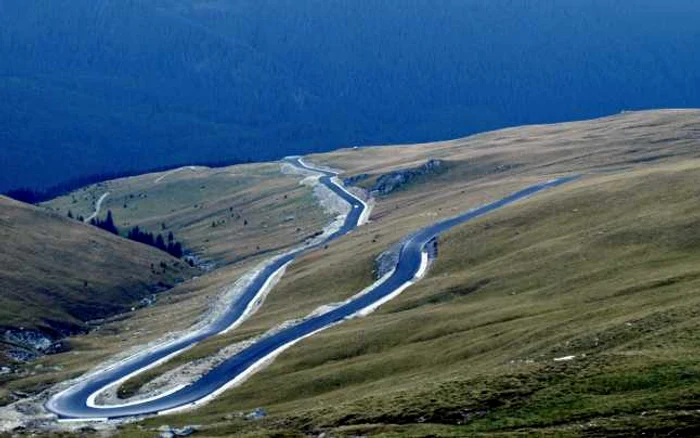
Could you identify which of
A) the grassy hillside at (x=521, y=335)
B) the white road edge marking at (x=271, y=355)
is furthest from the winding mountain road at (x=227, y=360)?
the grassy hillside at (x=521, y=335)

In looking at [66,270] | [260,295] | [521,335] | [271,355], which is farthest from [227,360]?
[66,270]

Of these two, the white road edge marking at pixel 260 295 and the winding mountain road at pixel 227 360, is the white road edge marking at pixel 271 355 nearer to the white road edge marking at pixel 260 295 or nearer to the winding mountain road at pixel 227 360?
the winding mountain road at pixel 227 360

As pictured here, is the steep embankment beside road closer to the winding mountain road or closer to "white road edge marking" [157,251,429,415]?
the winding mountain road

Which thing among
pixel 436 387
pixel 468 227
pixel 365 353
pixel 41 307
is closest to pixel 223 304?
pixel 41 307

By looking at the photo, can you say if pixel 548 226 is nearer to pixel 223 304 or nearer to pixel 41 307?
pixel 223 304

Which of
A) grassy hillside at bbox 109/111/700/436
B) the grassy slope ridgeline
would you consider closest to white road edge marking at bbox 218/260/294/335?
grassy hillside at bbox 109/111/700/436
